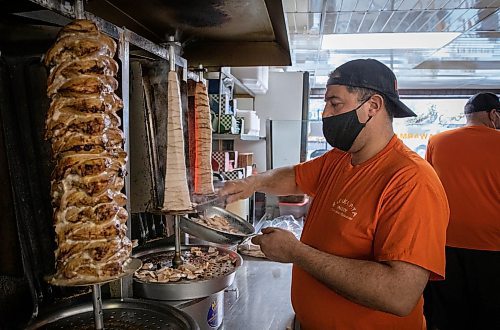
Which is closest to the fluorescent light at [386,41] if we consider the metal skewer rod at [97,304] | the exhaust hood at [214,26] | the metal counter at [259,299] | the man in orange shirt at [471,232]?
the man in orange shirt at [471,232]

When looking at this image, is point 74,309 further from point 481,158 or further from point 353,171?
point 481,158

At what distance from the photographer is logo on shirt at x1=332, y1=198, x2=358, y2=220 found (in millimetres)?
1427

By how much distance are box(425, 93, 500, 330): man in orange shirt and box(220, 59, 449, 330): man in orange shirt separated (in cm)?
177

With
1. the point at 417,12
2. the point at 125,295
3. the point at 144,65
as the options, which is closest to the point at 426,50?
the point at 417,12

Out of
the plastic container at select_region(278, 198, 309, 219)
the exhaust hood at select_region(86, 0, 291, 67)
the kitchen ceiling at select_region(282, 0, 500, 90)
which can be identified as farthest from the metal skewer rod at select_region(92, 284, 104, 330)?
the plastic container at select_region(278, 198, 309, 219)

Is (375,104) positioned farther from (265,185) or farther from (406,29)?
(406,29)

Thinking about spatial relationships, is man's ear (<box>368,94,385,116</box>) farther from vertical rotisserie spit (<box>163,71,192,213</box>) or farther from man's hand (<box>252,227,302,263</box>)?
vertical rotisserie spit (<box>163,71,192,213</box>)

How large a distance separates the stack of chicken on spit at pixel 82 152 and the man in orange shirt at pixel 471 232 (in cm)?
280

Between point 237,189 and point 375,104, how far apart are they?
2.74 ft

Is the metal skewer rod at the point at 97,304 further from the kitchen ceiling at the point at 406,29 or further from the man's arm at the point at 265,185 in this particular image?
the kitchen ceiling at the point at 406,29

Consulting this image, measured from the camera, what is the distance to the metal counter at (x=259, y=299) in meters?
1.78

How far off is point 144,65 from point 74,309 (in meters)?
0.82

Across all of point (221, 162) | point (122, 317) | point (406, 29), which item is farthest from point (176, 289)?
point (406, 29)

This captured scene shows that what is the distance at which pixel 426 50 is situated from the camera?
4887 mm
